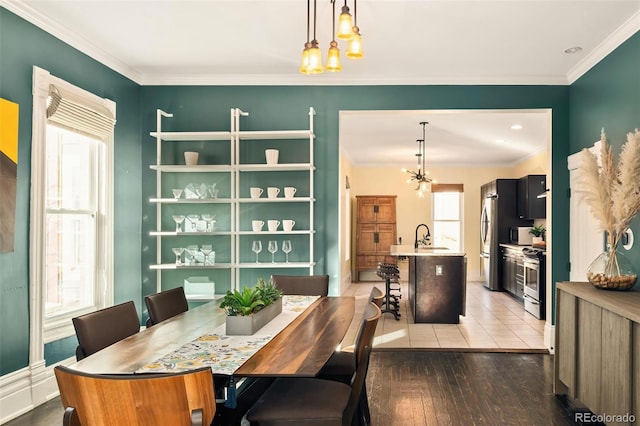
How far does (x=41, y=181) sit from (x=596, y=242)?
441cm

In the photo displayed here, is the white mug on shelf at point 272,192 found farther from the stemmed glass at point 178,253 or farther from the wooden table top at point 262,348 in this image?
the wooden table top at point 262,348

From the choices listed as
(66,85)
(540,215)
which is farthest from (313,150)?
(540,215)

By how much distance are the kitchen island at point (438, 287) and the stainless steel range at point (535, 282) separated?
3.43 feet

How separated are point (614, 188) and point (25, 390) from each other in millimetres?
4115

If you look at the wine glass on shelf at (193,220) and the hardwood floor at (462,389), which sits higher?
the wine glass on shelf at (193,220)

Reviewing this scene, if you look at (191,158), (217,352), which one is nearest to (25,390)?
(217,352)

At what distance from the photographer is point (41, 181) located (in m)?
3.49

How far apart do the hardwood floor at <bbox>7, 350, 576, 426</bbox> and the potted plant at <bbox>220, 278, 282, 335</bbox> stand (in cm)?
116

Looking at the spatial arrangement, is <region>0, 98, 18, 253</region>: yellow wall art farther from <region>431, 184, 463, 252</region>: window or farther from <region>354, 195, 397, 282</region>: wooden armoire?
<region>431, 184, 463, 252</region>: window

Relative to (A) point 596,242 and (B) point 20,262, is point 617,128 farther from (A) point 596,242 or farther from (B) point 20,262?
(B) point 20,262

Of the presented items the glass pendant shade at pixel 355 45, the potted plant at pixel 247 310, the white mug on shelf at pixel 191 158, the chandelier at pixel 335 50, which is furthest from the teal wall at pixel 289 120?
the glass pendant shade at pixel 355 45

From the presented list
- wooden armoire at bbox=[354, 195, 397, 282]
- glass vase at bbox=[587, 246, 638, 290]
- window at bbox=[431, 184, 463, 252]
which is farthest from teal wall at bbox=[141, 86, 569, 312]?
window at bbox=[431, 184, 463, 252]

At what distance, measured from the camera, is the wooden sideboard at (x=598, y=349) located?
2.51 m

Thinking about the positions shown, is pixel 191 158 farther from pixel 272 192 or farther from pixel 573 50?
pixel 573 50
